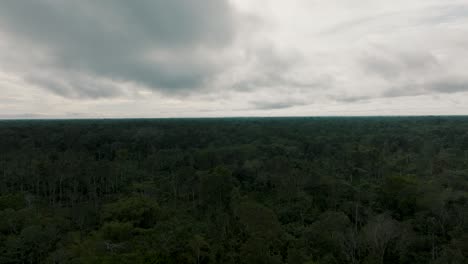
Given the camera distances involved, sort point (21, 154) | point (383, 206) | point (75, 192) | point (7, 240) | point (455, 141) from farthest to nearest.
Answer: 1. point (455, 141)
2. point (21, 154)
3. point (75, 192)
4. point (383, 206)
5. point (7, 240)

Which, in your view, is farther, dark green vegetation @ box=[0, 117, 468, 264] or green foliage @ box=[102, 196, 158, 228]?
green foliage @ box=[102, 196, 158, 228]

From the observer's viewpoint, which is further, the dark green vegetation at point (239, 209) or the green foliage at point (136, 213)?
the green foliage at point (136, 213)

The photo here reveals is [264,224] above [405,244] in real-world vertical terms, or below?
above

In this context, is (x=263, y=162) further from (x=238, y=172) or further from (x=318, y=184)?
(x=318, y=184)

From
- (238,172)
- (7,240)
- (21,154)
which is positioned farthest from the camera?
(21,154)

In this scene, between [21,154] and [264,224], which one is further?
[21,154]

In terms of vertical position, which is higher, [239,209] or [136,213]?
[239,209]

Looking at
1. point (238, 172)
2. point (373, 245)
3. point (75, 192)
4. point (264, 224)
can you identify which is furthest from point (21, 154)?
point (373, 245)

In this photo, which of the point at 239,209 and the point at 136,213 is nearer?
the point at 239,209
